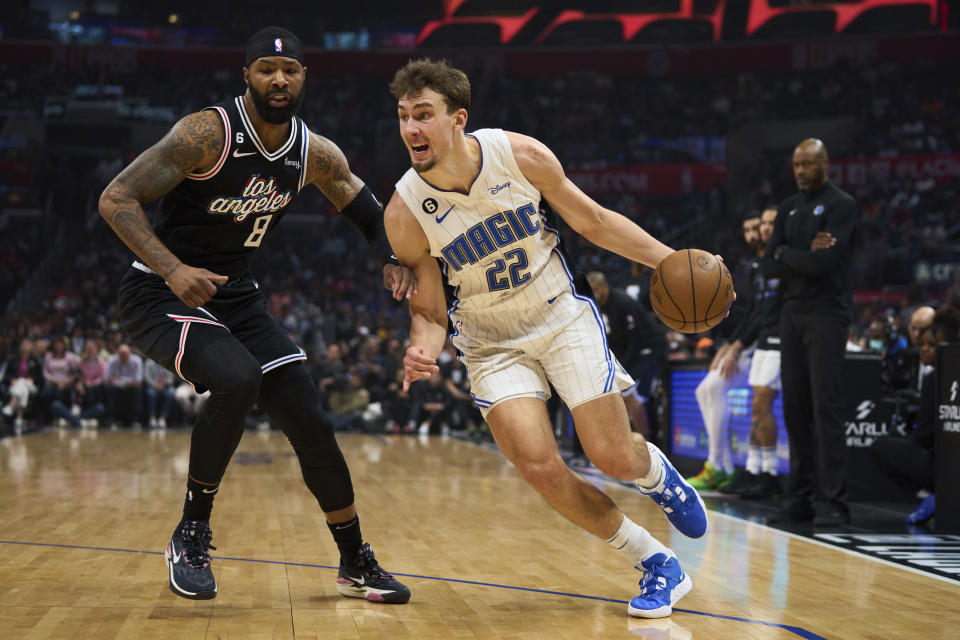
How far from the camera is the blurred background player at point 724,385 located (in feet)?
25.2

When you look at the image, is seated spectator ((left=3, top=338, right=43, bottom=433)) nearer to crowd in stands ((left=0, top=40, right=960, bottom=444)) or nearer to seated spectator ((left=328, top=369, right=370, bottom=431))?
crowd in stands ((left=0, top=40, right=960, bottom=444))

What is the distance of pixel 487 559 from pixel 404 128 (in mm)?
2210

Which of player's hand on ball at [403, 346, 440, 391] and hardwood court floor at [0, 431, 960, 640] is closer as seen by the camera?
hardwood court floor at [0, 431, 960, 640]

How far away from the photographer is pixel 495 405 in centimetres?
387

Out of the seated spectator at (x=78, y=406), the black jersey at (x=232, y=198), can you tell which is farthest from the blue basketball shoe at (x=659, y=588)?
the seated spectator at (x=78, y=406)

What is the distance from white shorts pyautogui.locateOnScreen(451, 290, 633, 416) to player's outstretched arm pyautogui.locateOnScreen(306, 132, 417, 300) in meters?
0.37

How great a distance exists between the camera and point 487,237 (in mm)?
3883

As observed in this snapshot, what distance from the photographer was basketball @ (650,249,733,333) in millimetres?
3850

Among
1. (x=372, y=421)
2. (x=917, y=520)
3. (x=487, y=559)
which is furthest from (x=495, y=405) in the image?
(x=372, y=421)

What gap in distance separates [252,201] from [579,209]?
1.25 metres

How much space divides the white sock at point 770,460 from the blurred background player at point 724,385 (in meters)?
0.53

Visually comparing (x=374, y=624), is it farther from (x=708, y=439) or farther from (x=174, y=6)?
(x=174, y=6)

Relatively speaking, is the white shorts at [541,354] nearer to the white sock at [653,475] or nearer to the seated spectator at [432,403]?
A: the white sock at [653,475]

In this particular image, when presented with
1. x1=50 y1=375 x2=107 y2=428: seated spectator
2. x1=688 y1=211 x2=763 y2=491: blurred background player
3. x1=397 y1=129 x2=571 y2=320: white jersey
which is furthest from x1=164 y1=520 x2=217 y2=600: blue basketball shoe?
x1=50 y1=375 x2=107 y2=428: seated spectator
